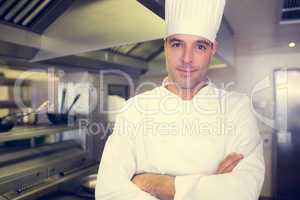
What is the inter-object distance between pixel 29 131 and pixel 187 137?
2.14 feet

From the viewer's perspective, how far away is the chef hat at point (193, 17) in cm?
82

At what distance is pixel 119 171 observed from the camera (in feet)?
2.61

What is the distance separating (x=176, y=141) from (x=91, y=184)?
62 centimetres

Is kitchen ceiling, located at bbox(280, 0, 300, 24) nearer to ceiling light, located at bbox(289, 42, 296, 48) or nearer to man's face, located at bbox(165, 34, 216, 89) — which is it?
man's face, located at bbox(165, 34, 216, 89)

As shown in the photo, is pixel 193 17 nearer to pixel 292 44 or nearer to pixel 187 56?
pixel 187 56

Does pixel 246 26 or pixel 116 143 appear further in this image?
pixel 246 26

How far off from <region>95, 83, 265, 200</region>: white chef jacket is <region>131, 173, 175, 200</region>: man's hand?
14 mm

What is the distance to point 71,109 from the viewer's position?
4.75 ft

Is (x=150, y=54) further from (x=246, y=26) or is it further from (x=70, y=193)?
(x=70, y=193)

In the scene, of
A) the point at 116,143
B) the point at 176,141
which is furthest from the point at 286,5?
the point at 116,143

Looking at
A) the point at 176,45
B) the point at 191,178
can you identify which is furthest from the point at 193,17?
the point at 191,178

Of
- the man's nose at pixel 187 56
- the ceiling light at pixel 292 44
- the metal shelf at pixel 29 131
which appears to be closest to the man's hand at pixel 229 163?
the man's nose at pixel 187 56

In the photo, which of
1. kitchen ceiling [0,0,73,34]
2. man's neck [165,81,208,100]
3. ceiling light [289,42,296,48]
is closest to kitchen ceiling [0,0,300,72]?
kitchen ceiling [0,0,73,34]

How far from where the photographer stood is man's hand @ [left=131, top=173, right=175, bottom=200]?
0.76 m
